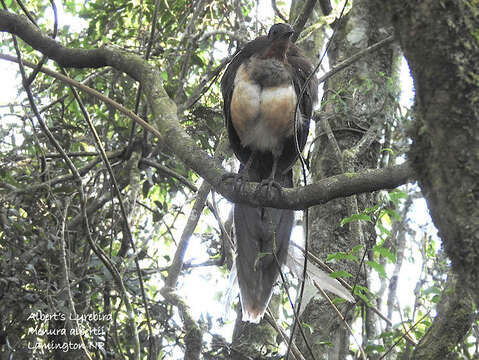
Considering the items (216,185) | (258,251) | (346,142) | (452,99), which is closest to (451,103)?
(452,99)

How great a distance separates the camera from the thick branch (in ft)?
7.09

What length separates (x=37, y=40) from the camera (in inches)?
126

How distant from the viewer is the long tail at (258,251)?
3674 mm

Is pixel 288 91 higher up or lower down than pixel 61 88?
lower down

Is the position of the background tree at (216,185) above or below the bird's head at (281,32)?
below

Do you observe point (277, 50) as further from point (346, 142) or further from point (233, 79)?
point (346, 142)

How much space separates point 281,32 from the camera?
402 centimetres

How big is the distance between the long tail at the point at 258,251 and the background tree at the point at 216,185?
15cm

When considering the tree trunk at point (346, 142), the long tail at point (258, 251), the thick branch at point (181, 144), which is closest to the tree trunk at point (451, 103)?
the thick branch at point (181, 144)

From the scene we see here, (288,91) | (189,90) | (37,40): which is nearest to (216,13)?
(189,90)

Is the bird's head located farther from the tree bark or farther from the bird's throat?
the tree bark

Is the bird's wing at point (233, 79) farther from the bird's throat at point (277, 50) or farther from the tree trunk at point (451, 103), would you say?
the tree trunk at point (451, 103)

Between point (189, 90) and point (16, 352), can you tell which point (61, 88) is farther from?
point (16, 352)

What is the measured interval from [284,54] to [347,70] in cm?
62
